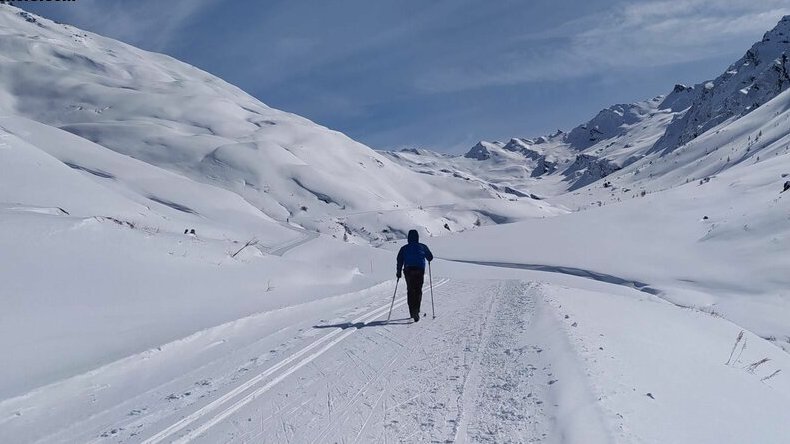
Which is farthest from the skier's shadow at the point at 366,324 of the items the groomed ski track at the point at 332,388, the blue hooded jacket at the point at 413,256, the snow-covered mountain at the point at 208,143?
the snow-covered mountain at the point at 208,143

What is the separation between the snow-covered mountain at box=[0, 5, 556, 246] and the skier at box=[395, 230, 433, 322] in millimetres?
36168

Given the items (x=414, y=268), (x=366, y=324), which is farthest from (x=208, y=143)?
(x=366, y=324)

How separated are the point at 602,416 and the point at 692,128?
205738mm

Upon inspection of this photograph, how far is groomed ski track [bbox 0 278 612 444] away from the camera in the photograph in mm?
4883

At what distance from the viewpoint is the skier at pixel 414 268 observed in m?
11.1

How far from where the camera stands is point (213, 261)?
15.4m

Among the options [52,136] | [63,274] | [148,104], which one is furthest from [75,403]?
[148,104]

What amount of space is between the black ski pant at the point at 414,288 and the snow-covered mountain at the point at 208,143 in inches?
1436

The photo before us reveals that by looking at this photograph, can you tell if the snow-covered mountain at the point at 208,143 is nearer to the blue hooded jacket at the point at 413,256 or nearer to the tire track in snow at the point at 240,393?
the blue hooded jacket at the point at 413,256

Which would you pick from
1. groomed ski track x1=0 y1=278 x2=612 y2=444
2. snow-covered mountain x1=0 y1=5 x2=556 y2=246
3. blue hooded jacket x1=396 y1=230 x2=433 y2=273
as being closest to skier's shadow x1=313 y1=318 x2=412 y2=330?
groomed ski track x1=0 y1=278 x2=612 y2=444

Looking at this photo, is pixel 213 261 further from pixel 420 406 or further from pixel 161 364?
pixel 420 406

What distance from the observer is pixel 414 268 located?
11.5 meters

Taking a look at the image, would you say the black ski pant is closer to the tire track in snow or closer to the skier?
the skier

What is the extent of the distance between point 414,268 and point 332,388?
546 centimetres
